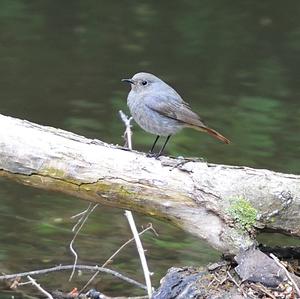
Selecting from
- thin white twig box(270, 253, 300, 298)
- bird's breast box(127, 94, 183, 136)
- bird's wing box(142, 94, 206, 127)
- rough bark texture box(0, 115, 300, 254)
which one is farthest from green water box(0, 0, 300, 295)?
thin white twig box(270, 253, 300, 298)

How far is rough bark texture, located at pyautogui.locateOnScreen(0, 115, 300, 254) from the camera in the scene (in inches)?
175

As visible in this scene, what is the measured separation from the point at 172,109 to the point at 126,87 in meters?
4.66

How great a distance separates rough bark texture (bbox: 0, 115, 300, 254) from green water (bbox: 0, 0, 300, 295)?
→ 1.42 meters

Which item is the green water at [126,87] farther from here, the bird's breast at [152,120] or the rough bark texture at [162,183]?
the rough bark texture at [162,183]

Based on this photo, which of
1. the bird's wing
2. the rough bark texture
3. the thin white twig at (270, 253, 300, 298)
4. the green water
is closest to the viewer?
the thin white twig at (270, 253, 300, 298)

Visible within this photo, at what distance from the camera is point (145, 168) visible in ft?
15.0

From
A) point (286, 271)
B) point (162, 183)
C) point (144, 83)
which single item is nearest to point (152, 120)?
point (144, 83)

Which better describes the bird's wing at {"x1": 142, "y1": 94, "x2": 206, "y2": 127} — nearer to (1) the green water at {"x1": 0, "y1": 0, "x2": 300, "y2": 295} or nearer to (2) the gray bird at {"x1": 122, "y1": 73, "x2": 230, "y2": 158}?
(2) the gray bird at {"x1": 122, "y1": 73, "x2": 230, "y2": 158}

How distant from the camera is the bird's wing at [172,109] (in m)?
5.33

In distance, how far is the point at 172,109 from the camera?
5.36 metres

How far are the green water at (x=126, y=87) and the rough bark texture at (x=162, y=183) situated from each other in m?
1.42

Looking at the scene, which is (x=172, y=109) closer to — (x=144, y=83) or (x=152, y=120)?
(x=152, y=120)

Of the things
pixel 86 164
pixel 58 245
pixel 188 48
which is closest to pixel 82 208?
pixel 58 245

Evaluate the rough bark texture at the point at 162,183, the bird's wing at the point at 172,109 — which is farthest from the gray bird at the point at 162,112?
the rough bark texture at the point at 162,183
